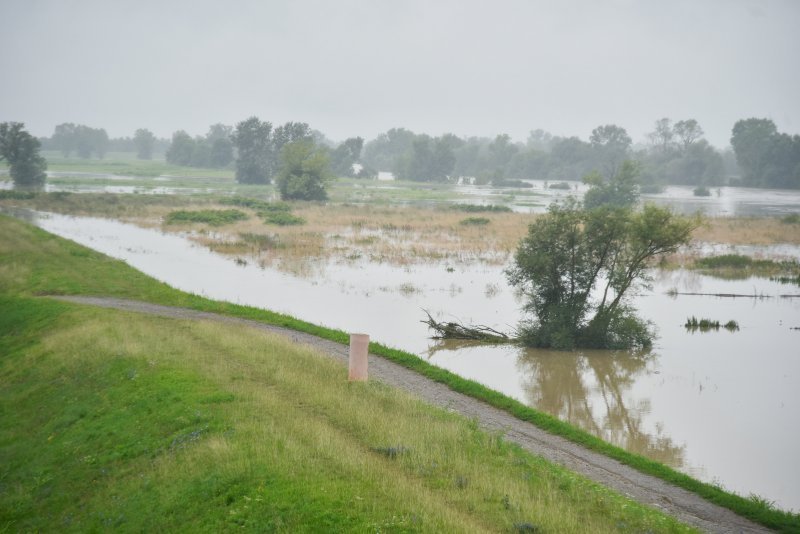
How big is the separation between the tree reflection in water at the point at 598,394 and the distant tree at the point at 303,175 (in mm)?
75693

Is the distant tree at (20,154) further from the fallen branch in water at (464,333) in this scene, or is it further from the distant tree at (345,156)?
the fallen branch in water at (464,333)

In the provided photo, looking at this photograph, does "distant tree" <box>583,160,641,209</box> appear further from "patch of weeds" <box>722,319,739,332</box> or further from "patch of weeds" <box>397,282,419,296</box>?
"patch of weeds" <box>722,319,739,332</box>

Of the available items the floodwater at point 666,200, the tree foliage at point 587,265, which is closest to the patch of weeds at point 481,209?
the floodwater at point 666,200

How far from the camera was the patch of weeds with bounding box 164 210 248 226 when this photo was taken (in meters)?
70.9

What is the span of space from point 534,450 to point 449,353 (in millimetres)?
13259

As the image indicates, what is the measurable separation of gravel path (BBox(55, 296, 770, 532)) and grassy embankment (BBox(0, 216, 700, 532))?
3.80 feet

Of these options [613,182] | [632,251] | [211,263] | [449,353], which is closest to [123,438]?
[449,353]

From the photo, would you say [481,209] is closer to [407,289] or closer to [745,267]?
[745,267]

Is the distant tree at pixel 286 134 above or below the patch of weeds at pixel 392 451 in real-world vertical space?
above

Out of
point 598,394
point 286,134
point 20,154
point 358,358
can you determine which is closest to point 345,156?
point 286,134

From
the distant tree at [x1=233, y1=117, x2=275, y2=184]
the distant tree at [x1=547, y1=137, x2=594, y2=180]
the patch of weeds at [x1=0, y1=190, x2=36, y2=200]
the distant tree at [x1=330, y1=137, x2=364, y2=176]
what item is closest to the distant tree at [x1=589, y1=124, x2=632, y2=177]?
the distant tree at [x1=547, y1=137, x2=594, y2=180]

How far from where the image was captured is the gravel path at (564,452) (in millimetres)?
13594

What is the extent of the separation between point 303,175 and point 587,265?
74.5 m

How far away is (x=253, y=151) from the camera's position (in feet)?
486
